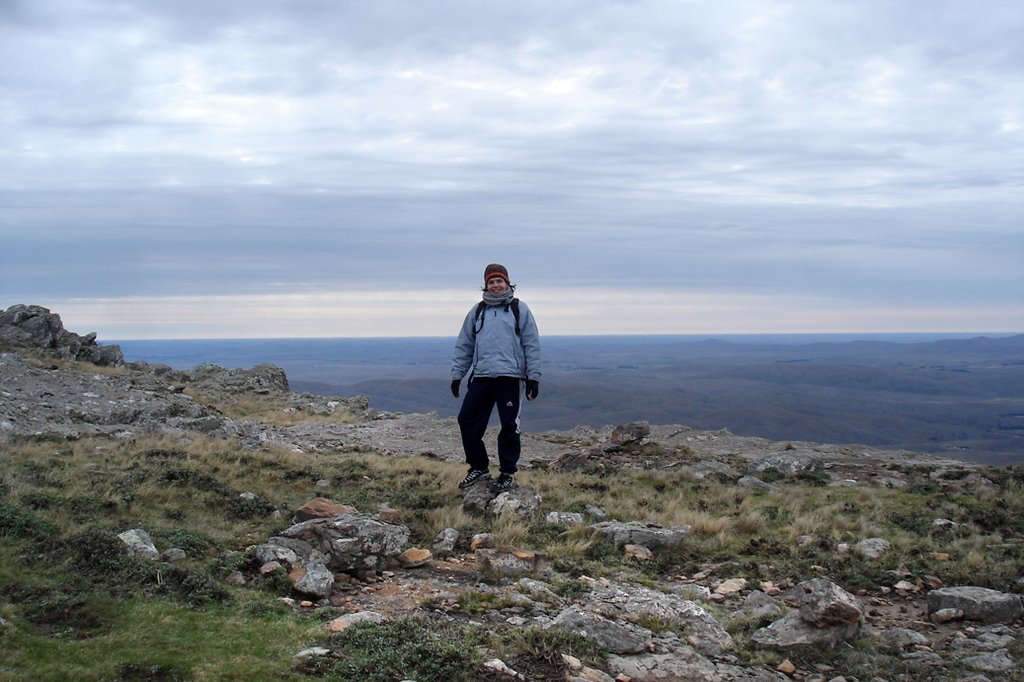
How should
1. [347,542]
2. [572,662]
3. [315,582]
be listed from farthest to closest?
1. [347,542]
2. [315,582]
3. [572,662]

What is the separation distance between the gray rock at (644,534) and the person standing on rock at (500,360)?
2.02 m

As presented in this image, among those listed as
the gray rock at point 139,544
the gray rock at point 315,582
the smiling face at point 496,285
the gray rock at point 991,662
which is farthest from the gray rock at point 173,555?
the gray rock at point 991,662

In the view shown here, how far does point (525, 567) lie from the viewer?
27.8 ft

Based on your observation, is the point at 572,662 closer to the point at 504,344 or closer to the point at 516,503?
the point at 516,503

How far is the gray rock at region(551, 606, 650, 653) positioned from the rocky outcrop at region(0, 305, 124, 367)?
26.3m

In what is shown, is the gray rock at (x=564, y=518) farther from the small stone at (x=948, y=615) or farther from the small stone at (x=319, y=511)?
the small stone at (x=948, y=615)

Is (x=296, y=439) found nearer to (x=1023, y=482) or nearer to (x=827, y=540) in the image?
(x=827, y=540)

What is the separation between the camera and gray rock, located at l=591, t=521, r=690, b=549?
967 cm

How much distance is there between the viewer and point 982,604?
288 inches

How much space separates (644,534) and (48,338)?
86.7ft

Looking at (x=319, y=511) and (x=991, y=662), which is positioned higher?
(x=319, y=511)

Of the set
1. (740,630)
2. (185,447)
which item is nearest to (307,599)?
(740,630)

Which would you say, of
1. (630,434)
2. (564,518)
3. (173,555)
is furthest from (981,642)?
(630,434)

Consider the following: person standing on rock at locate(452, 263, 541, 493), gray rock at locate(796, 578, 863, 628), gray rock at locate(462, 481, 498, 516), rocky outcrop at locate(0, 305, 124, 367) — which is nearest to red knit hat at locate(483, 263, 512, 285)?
person standing on rock at locate(452, 263, 541, 493)
